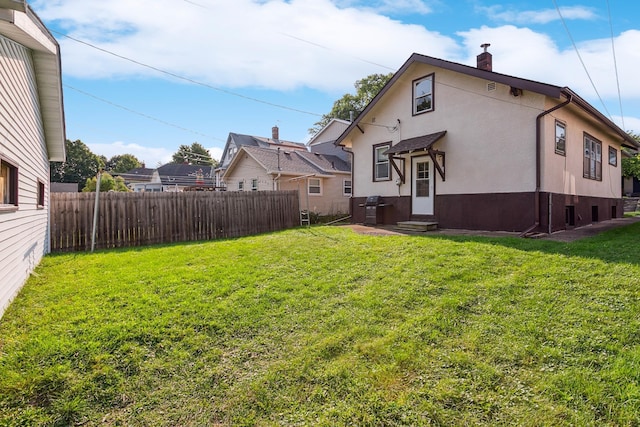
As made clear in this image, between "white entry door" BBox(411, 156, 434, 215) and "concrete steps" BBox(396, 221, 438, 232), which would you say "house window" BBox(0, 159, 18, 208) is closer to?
"concrete steps" BBox(396, 221, 438, 232)

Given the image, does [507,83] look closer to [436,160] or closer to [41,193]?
[436,160]

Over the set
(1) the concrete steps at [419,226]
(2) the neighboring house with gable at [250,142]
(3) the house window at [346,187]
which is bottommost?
(1) the concrete steps at [419,226]

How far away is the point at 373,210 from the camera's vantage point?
41.9 ft

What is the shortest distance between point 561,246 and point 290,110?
12.9 meters

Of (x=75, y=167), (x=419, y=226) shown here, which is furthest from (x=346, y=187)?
(x=75, y=167)

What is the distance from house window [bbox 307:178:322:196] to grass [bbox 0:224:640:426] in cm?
1381

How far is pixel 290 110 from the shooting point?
1678cm

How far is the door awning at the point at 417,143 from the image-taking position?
420 inches

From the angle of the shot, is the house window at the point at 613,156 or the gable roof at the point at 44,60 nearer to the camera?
the gable roof at the point at 44,60

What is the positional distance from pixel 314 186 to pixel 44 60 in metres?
14.1

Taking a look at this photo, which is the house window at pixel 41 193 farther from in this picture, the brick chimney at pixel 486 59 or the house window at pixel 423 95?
the brick chimney at pixel 486 59

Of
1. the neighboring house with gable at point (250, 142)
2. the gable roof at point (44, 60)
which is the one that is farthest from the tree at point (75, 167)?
the gable roof at point (44, 60)

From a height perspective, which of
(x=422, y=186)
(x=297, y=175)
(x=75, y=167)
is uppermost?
(x=75, y=167)

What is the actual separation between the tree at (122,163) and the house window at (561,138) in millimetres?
67033
